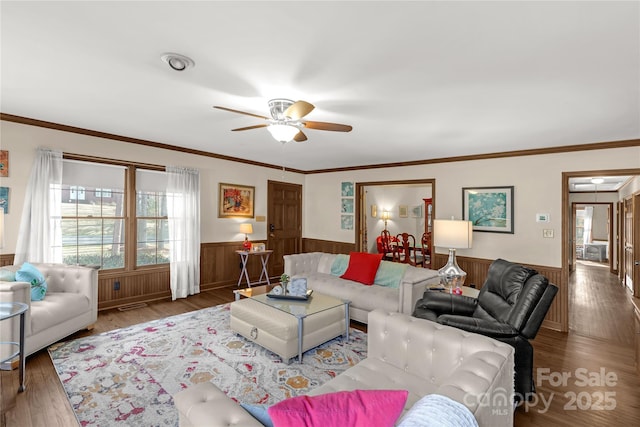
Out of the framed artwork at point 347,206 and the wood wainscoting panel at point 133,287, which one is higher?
the framed artwork at point 347,206

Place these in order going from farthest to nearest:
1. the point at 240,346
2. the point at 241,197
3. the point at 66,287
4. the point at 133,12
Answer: the point at 241,197, the point at 66,287, the point at 240,346, the point at 133,12

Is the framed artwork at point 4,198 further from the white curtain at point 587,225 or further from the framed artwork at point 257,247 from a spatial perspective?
the white curtain at point 587,225

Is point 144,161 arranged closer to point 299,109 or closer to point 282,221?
point 282,221

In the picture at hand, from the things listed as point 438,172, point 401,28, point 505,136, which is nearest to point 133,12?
point 401,28

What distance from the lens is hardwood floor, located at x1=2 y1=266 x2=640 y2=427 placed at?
2.17 m

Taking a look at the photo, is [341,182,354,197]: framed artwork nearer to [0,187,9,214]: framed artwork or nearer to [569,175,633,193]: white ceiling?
[569,175,633,193]: white ceiling

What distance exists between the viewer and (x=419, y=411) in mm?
1016

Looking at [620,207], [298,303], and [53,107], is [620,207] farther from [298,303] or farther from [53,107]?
[53,107]

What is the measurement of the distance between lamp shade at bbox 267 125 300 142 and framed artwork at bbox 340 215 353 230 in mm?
3812

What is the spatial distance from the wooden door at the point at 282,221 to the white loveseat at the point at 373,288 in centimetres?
179

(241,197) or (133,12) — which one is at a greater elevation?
(133,12)

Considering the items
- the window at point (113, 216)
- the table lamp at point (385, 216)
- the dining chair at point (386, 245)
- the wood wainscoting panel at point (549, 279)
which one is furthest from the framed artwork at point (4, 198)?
Answer: the table lamp at point (385, 216)

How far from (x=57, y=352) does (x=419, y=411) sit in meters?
3.57

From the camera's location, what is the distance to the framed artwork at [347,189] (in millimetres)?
6371
